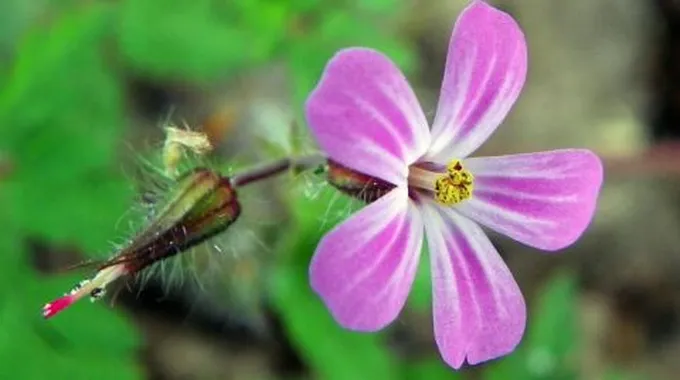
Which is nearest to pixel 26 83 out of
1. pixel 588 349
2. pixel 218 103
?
pixel 218 103

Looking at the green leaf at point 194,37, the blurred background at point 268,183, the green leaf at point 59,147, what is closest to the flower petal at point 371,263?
the blurred background at point 268,183

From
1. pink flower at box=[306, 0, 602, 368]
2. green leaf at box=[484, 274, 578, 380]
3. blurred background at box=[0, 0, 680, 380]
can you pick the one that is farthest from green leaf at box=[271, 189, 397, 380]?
pink flower at box=[306, 0, 602, 368]

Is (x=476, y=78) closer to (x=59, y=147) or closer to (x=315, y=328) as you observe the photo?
(x=315, y=328)

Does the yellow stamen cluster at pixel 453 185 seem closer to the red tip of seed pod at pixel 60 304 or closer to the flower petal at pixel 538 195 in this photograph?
the flower petal at pixel 538 195

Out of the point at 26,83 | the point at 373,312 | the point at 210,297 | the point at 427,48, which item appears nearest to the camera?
the point at 373,312

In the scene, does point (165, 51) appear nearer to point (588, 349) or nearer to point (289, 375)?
point (289, 375)

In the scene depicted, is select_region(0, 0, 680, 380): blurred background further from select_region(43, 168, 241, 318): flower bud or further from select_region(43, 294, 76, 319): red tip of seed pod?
select_region(43, 294, 76, 319): red tip of seed pod
